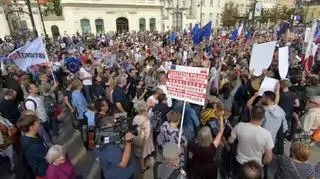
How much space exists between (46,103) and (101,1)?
38.1 meters

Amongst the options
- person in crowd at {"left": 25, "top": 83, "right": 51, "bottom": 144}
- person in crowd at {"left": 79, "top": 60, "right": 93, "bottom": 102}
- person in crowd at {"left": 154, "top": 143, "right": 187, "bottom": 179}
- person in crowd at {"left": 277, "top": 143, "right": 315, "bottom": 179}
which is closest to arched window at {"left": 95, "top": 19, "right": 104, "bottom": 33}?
person in crowd at {"left": 79, "top": 60, "right": 93, "bottom": 102}

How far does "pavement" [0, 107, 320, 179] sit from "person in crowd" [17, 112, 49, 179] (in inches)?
72.8

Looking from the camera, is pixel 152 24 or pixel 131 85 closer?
pixel 131 85

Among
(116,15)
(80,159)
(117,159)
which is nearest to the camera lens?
(117,159)

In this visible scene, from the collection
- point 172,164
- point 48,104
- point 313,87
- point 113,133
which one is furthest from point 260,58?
point 48,104

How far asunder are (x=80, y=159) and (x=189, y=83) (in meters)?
3.07

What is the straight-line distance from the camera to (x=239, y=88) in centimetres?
634

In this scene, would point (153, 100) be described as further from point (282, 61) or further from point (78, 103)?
point (282, 61)

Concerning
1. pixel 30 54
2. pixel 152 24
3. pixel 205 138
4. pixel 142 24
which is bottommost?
pixel 152 24

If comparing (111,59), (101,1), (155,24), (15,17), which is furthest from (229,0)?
(111,59)

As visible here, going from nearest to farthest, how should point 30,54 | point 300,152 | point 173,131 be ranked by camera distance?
point 300,152
point 173,131
point 30,54

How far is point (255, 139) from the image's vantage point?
3.38 metres

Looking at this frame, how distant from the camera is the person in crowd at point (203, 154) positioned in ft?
10.8

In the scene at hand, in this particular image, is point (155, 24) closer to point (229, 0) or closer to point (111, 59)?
point (229, 0)
